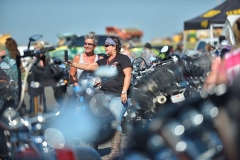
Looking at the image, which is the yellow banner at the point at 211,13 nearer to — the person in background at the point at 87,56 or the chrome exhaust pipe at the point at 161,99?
the chrome exhaust pipe at the point at 161,99

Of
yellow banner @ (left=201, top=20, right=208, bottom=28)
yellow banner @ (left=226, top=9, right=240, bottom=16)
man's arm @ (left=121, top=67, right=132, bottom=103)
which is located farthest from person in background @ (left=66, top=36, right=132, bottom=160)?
yellow banner @ (left=201, top=20, right=208, bottom=28)

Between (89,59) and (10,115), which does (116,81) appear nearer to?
(89,59)

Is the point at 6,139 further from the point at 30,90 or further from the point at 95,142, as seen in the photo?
the point at 95,142

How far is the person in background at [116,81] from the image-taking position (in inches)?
304

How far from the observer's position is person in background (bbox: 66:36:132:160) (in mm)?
7720

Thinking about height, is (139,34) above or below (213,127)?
below

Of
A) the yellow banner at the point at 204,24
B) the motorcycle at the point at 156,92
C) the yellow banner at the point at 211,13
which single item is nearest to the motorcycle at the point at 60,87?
the motorcycle at the point at 156,92

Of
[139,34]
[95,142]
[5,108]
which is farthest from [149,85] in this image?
[139,34]

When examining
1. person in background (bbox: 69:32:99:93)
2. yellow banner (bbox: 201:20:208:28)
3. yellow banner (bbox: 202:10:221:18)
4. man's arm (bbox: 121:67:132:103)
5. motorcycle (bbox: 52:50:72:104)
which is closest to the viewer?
motorcycle (bbox: 52:50:72:104)

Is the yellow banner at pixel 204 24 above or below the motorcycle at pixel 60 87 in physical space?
below

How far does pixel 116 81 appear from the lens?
26.3ft

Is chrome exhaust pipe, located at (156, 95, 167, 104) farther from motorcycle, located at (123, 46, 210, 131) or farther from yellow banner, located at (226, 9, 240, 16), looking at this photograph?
yellow banner, located at (226, 9, 240, 16)

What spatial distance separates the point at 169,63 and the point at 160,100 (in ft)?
3.54

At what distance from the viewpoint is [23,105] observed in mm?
5070
